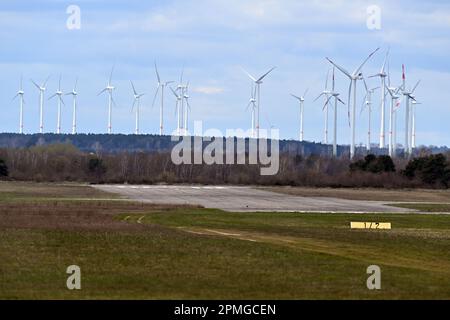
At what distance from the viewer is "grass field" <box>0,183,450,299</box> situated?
3092 cm

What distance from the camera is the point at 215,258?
130ft

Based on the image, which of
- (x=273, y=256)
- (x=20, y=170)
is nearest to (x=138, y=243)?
(x=273, y=256)

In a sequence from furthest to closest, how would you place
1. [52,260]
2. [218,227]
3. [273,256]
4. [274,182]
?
[274,182], [218,227], [273,256], [52,260]

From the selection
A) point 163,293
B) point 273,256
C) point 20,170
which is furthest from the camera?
point 20,170

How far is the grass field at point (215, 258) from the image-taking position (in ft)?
101

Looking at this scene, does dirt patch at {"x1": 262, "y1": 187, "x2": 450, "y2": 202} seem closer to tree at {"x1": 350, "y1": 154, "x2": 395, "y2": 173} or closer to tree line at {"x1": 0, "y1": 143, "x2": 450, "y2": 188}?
tree line at {"x1": 0, "y1": 143, "x2": 450, "y2": 188}

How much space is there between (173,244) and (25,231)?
9482 millimetres

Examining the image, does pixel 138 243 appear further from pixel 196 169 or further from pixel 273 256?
pixel 196 169

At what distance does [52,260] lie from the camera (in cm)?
3794

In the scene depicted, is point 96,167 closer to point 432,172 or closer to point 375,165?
point 375,165

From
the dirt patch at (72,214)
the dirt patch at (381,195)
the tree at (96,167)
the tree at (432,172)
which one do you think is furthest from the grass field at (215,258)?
the tree at (96,167)

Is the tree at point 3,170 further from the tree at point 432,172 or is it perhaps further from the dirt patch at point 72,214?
the dirt patch at point 72,214

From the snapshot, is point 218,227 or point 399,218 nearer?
point 218,227

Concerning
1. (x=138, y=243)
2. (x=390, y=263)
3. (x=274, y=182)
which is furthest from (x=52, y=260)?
(x=274, y=182)
